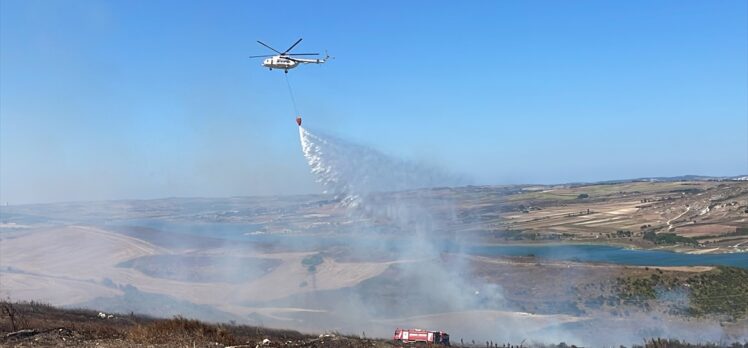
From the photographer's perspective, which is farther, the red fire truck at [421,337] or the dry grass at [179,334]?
the red fire truck at [421,337]

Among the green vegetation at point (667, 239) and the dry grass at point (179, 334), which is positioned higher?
the dry grass at point (179, 334)

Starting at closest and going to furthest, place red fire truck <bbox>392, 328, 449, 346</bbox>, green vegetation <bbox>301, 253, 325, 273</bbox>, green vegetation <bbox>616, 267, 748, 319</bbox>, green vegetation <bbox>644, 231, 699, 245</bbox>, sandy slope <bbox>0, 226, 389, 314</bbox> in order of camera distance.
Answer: red fire truck <bbox>392, 328, 449, 346</bbox>, green vegetation <bbox>616, 267, 748, 319</bbox>, sandy slope <bbox>0, 226, 389, 314</bbox>, green vegetation <bbox>301, 253, 325, 273</bbox>, green vegetation <bbox>644, 231, 699, 245</bbox>

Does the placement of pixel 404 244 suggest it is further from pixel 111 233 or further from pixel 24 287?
pixel 111 233

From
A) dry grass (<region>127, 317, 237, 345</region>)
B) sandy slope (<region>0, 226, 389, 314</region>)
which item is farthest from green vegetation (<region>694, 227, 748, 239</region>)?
dry grass (<region>127, 317, 237, 345</region>)

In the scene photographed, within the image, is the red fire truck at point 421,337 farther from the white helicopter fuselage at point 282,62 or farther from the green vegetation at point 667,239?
the green vegetation at point 667,239

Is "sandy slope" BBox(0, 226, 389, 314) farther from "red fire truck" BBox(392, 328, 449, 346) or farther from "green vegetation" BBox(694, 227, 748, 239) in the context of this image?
"green vegetation" BBox(694, 227, 748, 239)

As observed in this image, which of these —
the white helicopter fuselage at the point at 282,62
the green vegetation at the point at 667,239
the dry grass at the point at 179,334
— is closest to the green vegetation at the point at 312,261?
the white helicopter fuselage at the point at 282,62

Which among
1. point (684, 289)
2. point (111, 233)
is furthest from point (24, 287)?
point (684, 289)
